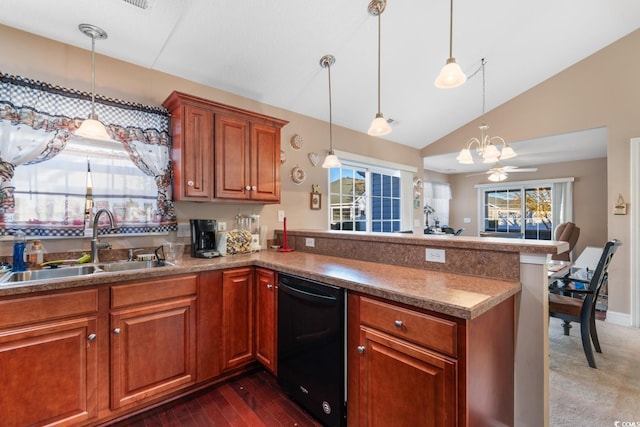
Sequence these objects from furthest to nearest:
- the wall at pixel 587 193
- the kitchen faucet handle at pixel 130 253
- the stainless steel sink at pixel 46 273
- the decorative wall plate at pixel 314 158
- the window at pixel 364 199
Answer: the wall at pixel 587 193
the window at pixel 364 199
the decorative wall plate at pixel 314 158
the kitchen faucet handle at pixel 130 253
the stainless steel sink at pixel 46 273

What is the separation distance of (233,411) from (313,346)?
74 cm

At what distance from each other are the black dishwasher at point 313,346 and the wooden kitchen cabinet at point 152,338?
25.2 inches

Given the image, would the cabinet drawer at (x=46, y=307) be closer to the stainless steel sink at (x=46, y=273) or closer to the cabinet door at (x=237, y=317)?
the stainless steel sink at (x=46, y=273)

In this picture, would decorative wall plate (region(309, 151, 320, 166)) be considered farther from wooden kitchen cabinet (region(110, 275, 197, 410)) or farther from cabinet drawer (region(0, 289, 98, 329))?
cabinet drawer (region(0, 289, 98, 329))

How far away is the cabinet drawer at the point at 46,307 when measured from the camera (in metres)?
1.44

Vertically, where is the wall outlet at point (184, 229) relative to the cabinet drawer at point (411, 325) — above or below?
above

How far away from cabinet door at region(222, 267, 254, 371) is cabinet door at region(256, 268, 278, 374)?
63 mm

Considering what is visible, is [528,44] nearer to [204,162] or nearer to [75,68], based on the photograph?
[204,162]

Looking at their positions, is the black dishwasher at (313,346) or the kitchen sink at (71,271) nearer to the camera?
the black dishwasher at (313,346)

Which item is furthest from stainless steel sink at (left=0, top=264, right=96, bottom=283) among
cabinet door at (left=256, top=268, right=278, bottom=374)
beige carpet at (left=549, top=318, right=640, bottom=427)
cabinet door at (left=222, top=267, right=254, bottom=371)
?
beige carpet at (left=549, top=318, right=640, bottom=427)

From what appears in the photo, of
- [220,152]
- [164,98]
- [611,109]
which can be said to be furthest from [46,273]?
[611,109]

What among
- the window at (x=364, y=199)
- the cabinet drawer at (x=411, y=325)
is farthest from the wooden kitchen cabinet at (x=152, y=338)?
the window at (x=364, y=199)

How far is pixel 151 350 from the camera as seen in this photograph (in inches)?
73.3

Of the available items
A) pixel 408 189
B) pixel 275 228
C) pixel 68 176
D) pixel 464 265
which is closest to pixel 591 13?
pixel 408 189
